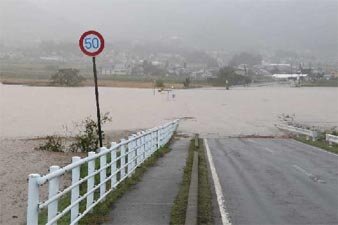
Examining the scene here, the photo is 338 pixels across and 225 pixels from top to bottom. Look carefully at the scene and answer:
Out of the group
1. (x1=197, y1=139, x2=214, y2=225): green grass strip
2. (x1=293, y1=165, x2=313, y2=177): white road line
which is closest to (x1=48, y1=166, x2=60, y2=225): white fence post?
(x1=197, y1=139, x2=214, y2=225): green grass strip

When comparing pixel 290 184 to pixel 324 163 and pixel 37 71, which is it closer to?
pixel 324 163

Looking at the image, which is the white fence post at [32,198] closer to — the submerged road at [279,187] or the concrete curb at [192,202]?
the concrete curb at [192,202]

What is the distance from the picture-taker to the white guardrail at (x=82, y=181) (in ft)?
21.2

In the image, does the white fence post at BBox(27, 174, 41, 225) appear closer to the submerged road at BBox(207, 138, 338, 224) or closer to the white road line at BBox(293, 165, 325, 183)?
the submerged road at BBox(207, 138, 338, 224)

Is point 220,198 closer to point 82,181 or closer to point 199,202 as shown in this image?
point 199,202

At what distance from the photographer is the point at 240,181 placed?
14594 millimetres

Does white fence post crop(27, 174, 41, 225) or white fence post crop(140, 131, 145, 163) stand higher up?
white fence post crop(27, 174, 41, 225)

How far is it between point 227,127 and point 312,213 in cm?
4573

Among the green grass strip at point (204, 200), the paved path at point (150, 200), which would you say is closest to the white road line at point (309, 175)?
the green grass strip at point (204, 200)

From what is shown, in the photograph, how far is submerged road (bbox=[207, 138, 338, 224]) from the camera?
10.1 m

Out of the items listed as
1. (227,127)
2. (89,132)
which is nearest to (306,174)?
(89,132)

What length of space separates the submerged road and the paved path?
1.12 meters

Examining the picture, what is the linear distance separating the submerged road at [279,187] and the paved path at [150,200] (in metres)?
1.12

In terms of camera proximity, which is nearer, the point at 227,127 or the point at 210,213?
the point at 210,213
